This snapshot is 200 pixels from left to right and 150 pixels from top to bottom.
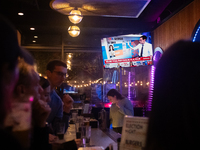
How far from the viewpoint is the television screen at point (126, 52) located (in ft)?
16.1

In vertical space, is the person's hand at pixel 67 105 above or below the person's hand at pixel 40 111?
below

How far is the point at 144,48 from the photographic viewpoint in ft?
16.2

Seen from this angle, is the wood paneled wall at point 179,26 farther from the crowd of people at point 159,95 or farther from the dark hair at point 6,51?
the dark hair at point 6,51

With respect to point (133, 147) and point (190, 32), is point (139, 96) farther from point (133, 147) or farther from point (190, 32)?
point (133, 147)

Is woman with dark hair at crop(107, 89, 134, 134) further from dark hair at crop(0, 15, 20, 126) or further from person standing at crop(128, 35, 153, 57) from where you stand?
dark hair at crop(0, 15, 20, 126)

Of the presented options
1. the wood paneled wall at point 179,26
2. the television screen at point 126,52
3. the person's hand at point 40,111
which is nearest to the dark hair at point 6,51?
the person's hand at point 40,111

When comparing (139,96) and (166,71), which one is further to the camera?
(139,96)

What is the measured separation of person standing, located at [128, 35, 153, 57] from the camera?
4.88 meters

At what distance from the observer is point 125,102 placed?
449 centimetres

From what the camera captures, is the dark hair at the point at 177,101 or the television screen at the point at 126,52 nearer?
the dark hair at the point at 177,101

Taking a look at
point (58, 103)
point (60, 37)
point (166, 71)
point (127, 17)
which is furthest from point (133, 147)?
point (60, 37)

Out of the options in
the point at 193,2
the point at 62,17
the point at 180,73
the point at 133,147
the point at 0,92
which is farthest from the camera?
the point at 62,17

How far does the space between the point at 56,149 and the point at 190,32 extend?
3302 millimetres

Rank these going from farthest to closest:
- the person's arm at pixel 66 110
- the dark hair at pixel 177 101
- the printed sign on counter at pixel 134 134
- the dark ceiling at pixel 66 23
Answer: the dark ceiling at pixel 66 23, the person's arm at pixel 66 110, the printed sign on counter at pixel 134 134, the dark hair at pixel 177 101
